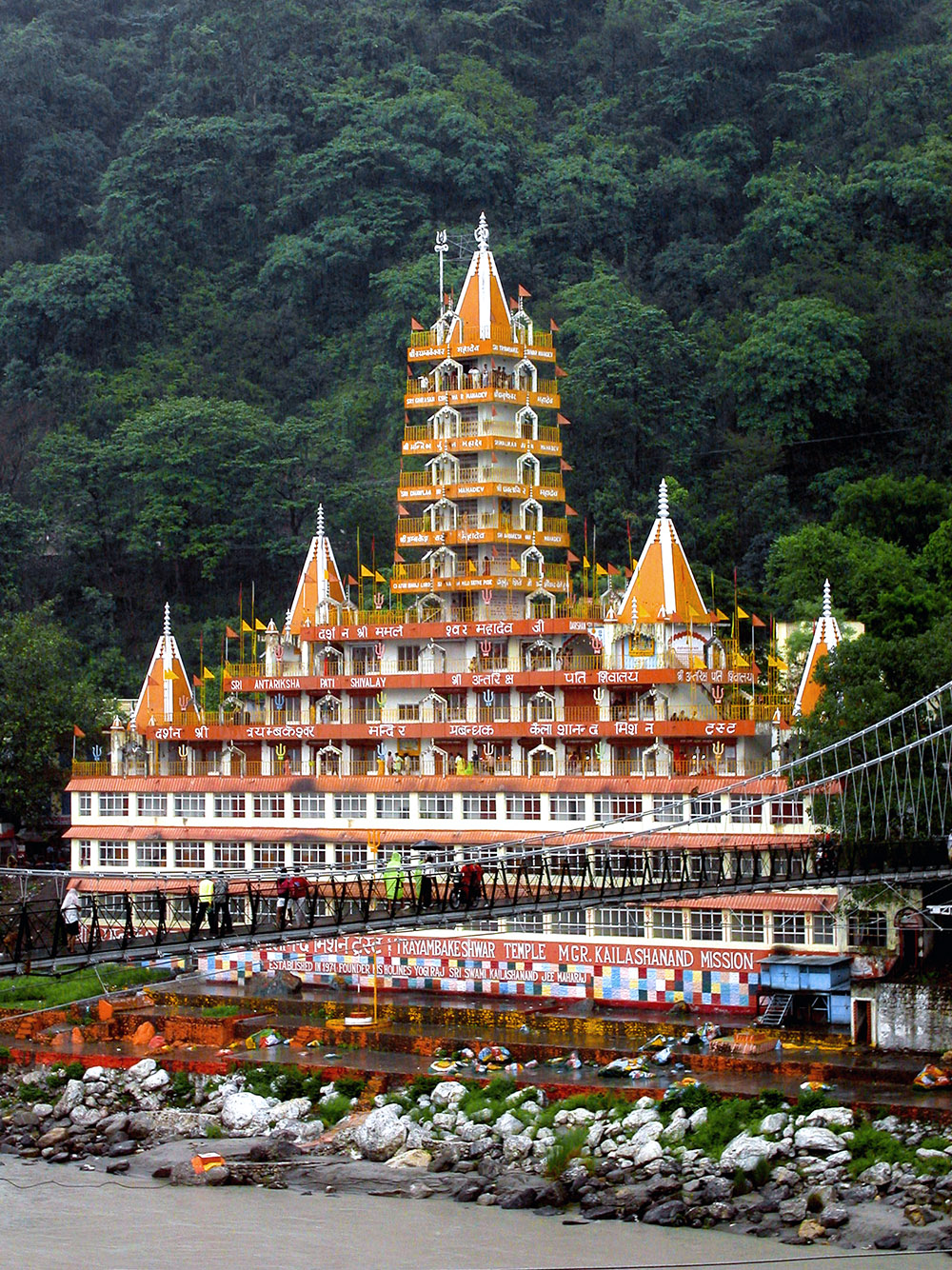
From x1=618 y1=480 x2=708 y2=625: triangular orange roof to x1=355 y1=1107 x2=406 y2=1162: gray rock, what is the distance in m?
14.9

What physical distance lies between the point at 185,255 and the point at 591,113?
664 inches

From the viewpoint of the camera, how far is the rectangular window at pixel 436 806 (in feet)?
157

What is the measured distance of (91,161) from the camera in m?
91.2

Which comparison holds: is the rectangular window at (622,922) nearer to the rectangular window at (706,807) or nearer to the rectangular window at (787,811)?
the rectangular window at (706,807)

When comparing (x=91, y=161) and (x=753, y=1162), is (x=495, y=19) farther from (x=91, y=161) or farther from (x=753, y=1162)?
Answer: (x=753, y=1162)

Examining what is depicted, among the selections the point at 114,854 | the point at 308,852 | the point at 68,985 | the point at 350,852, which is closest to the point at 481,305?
the point at 350,852

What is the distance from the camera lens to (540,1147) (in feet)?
114

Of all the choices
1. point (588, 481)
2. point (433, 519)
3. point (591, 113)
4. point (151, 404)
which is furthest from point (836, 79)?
point (433, 519)

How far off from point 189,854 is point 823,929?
1570cm

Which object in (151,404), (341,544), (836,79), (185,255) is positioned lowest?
(341,544)

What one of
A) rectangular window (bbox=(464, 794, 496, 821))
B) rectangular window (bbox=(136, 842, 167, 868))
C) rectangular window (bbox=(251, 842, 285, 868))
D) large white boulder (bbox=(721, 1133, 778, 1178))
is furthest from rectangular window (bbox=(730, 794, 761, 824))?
rectangular window (bbox=(136, 842, 167, 868))

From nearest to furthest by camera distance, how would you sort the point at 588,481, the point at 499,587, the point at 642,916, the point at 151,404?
1. the point at 642,916
2. the point at 499,587
3. the point at 588,481
4. the point at 151,404

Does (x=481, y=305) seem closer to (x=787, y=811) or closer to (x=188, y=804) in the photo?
(x=188, y=804)

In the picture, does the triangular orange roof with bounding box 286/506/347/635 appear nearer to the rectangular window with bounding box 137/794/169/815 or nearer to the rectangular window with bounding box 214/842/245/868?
the rectangular window with bounding box 137/794/169/815
